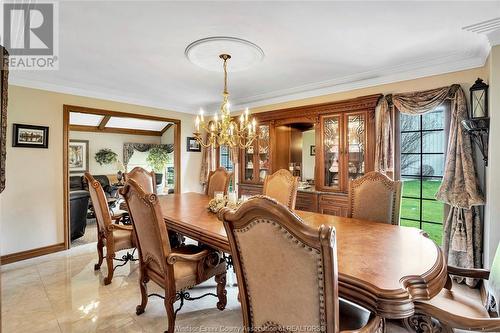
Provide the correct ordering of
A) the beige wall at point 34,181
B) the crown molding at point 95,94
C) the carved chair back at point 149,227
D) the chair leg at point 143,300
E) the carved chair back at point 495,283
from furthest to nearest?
the crown molding at point 95,94 < the beige wall at point 34,181 < the chair leg at point 143,300 < the carved chair back at point 149,227 < the carved chair back at point 495,283

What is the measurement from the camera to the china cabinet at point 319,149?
11.6 feet

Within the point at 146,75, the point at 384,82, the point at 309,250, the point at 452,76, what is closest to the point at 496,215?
the point at 452,76

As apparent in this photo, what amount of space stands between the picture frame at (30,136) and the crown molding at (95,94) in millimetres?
544

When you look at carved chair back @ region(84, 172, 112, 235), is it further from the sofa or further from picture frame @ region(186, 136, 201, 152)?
the sofa

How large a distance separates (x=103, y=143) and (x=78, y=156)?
0.84m

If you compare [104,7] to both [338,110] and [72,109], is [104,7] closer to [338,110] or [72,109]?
[72,109]

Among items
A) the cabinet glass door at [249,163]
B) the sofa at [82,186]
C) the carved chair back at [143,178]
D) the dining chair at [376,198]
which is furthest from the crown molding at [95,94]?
the dining chair at [376,198]

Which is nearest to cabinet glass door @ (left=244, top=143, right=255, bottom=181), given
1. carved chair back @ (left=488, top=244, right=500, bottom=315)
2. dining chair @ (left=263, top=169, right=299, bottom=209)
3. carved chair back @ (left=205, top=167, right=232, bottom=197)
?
carved chair back @ (left=205, top=167, right=232, bottom=197)

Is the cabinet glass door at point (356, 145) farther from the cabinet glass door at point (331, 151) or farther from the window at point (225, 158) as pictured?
the window at point (225, 158)

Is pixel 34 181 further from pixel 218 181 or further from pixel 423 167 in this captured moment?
pixel 423 167

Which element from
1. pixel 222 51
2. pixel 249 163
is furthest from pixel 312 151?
pixel 222 51

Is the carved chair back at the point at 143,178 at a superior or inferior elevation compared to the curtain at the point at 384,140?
inferior

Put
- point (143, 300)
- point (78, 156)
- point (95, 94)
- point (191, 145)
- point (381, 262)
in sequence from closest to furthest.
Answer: point (381, 262), point (143, 300), point (95, 94), point (191, 145), point (78, 156)

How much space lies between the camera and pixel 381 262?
53.9 inches
